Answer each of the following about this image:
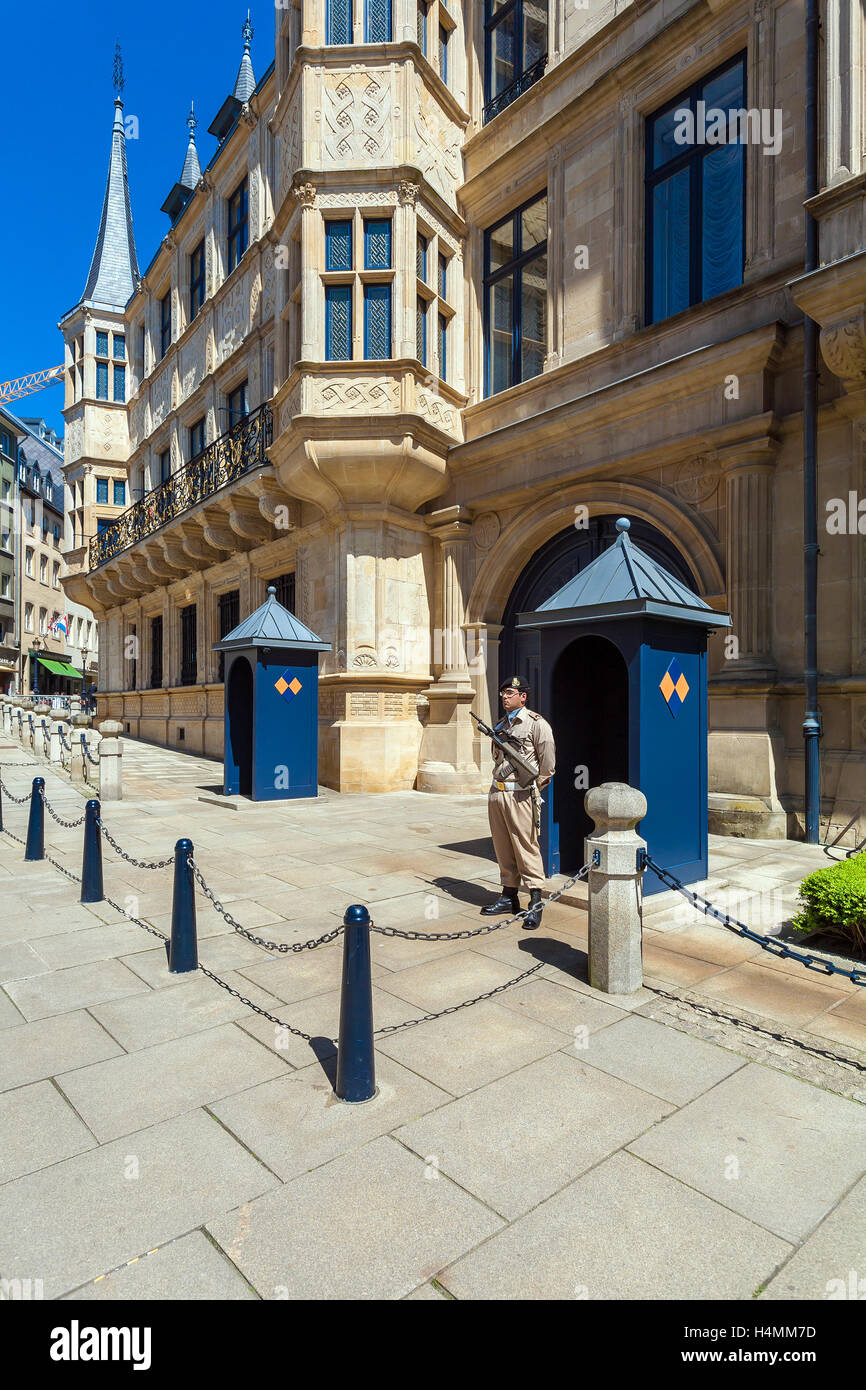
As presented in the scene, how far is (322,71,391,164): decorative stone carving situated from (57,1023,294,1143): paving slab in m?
14.8

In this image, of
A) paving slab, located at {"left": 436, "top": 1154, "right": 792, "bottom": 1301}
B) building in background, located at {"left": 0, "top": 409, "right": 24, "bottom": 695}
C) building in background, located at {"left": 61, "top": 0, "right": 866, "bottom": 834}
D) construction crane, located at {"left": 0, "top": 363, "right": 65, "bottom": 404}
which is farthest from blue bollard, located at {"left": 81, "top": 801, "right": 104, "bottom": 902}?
construction crane, located at {"left": 0, "top": 363, "right": 65, "bottom": 404}

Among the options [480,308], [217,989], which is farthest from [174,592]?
[217,989]

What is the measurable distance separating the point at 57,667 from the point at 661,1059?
199ft

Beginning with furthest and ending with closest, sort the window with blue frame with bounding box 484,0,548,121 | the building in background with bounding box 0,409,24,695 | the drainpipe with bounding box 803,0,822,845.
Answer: the building in background with bounding box 0,409,24,695 → the window with blue frame with bounding box 484,0,548,121 → the drainpipe with bounding box 803,0,822,845

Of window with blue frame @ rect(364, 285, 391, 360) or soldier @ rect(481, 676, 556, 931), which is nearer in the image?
soldier @ rect(481, 676, 556, 931)

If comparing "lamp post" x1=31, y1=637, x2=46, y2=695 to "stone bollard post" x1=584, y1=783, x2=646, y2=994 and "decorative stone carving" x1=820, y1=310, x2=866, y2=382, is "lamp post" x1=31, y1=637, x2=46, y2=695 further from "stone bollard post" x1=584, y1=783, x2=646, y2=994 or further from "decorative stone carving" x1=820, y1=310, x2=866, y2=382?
"stone bollard post" x1=584, y1=783, x2=646, y2=994

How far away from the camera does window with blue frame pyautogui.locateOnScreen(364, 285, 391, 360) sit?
44.7ft

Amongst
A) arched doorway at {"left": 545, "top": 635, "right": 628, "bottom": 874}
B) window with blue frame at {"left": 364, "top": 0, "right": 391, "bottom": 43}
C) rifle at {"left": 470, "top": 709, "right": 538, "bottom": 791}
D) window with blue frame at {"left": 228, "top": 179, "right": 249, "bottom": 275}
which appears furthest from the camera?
window with blue frame at {"left": 228, "top": 179, "right": 249, "bottom": 275}

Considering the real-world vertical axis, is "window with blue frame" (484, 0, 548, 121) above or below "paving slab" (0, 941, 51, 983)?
above

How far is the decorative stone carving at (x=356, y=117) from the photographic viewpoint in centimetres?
1346

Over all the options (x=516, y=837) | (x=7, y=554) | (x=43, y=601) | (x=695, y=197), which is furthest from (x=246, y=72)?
(x=43, y=601)

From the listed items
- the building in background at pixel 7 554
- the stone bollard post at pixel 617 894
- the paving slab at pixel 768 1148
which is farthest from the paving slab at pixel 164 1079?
the building in background at pixel 7 554

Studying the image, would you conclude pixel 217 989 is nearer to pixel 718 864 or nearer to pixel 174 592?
pixel 718 864
